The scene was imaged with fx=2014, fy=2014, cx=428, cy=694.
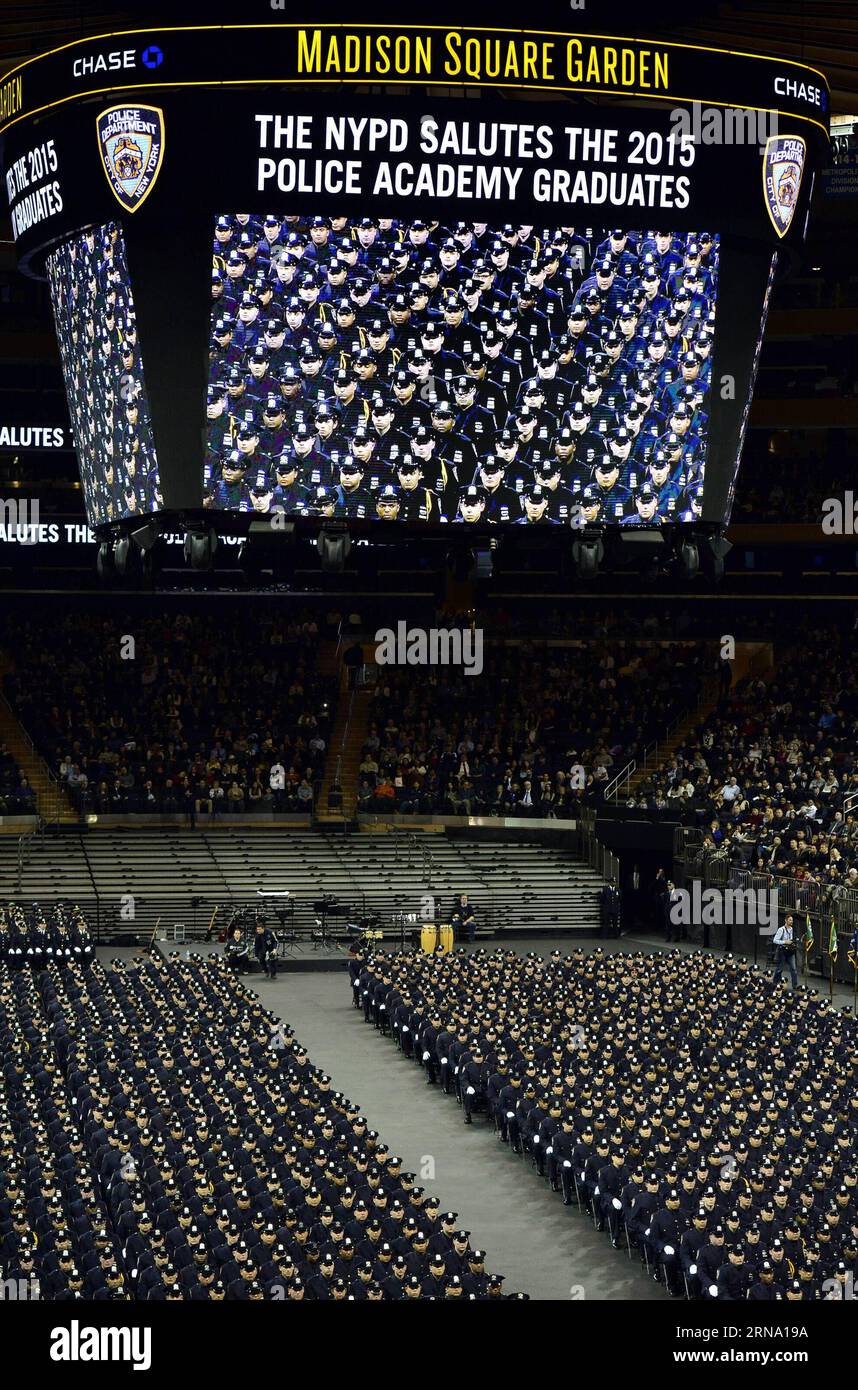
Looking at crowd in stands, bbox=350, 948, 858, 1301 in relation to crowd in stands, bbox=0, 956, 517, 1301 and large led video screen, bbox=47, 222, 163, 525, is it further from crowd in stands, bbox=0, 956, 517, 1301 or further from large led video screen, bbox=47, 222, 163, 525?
large led video screen, bbox=47, 222, 163, 525

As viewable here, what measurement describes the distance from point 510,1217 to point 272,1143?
3116mm

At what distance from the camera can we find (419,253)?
119 feet

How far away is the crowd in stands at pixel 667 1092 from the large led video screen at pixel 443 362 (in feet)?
28.7

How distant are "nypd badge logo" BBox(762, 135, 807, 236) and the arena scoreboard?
53 mm

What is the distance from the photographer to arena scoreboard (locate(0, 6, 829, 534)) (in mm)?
35281

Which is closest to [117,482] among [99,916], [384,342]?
[384,342]

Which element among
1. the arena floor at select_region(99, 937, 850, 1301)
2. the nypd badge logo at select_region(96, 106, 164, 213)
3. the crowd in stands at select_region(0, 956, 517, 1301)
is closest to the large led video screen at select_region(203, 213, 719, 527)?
the nypd badge logo at select_region(96, 106, 164, 213)

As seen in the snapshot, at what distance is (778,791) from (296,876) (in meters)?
11.1

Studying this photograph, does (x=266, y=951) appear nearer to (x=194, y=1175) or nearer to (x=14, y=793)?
(x=14, y=793)

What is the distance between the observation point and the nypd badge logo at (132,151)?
3559 centimetres

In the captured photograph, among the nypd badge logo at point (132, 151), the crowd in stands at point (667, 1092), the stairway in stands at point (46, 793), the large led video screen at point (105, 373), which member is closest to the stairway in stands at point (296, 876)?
the stairway in stands at point (46, 793)

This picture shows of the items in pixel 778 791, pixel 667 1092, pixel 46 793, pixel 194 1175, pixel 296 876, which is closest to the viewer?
pixel 194 1175

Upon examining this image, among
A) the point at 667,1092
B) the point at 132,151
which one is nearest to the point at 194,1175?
the point at 667,1092

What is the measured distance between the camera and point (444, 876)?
46.8m
